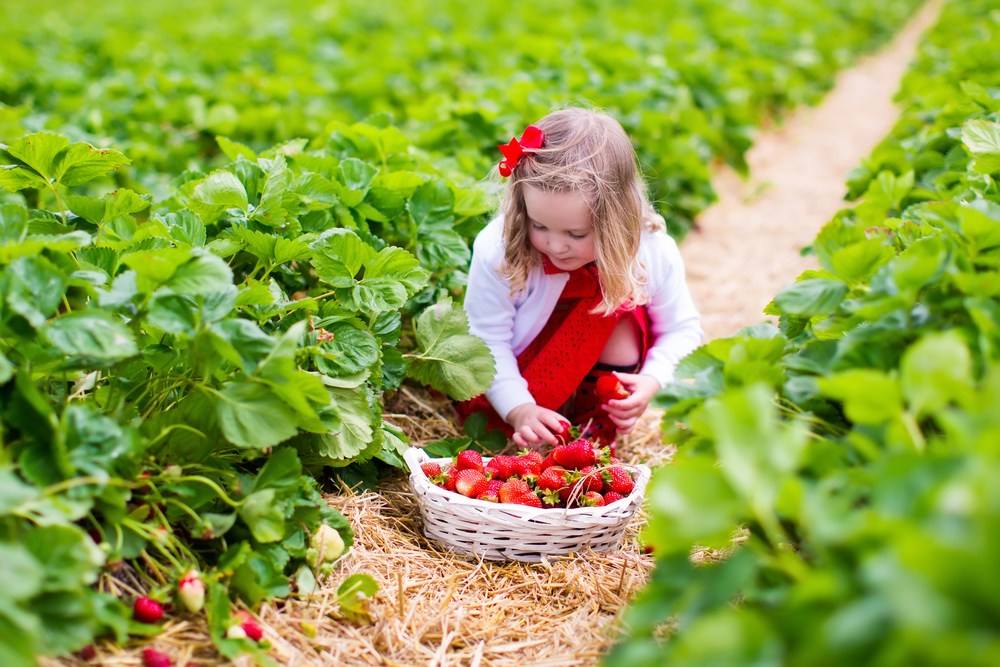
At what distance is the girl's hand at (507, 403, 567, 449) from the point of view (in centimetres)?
216

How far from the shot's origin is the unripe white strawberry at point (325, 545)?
164 centimetres

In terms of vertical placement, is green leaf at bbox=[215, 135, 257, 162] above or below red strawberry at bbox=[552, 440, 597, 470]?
above

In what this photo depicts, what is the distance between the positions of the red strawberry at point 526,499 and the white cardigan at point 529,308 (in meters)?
0.49

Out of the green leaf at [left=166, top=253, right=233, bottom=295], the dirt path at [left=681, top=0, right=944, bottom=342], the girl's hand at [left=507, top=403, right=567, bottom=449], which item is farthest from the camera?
the dirt path at [left=681, top=0, right=944, bottom=342]

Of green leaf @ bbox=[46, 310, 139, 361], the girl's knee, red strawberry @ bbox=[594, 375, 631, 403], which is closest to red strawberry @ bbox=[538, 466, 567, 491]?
red strawberry @ bbox=[594, 375, 631, 403]

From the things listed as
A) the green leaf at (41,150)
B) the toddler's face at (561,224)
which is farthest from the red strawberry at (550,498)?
the green leaf at (41,150)

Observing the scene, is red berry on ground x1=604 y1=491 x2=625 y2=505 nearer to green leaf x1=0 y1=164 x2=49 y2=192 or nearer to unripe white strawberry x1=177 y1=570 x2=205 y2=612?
unripe white strawberry x1=177 y1=570 x2=205 y2=612

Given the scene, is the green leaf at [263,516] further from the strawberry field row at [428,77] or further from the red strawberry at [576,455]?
the strawberry field row at [428,77]

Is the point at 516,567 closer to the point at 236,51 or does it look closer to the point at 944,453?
the point at 944,453

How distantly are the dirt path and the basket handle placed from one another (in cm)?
172

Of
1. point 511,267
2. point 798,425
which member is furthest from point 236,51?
point 798,425

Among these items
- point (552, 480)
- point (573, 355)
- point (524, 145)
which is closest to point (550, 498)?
point (552, 480)

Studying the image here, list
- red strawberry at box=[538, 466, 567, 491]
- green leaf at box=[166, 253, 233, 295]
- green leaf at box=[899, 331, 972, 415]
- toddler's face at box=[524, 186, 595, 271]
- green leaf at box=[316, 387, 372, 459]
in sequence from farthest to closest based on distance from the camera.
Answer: toddler's face at box=[524, 186, 595, 271], red strawberry at box=[538, 466, 567, 491], green leaf at box=[316, 387, 372, 459], green leaf at box=[166, 253, 233, 295], green leaf at box=[899, 331, 972, 415]

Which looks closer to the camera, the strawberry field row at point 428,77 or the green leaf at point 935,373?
the green leaf at point 935,373
